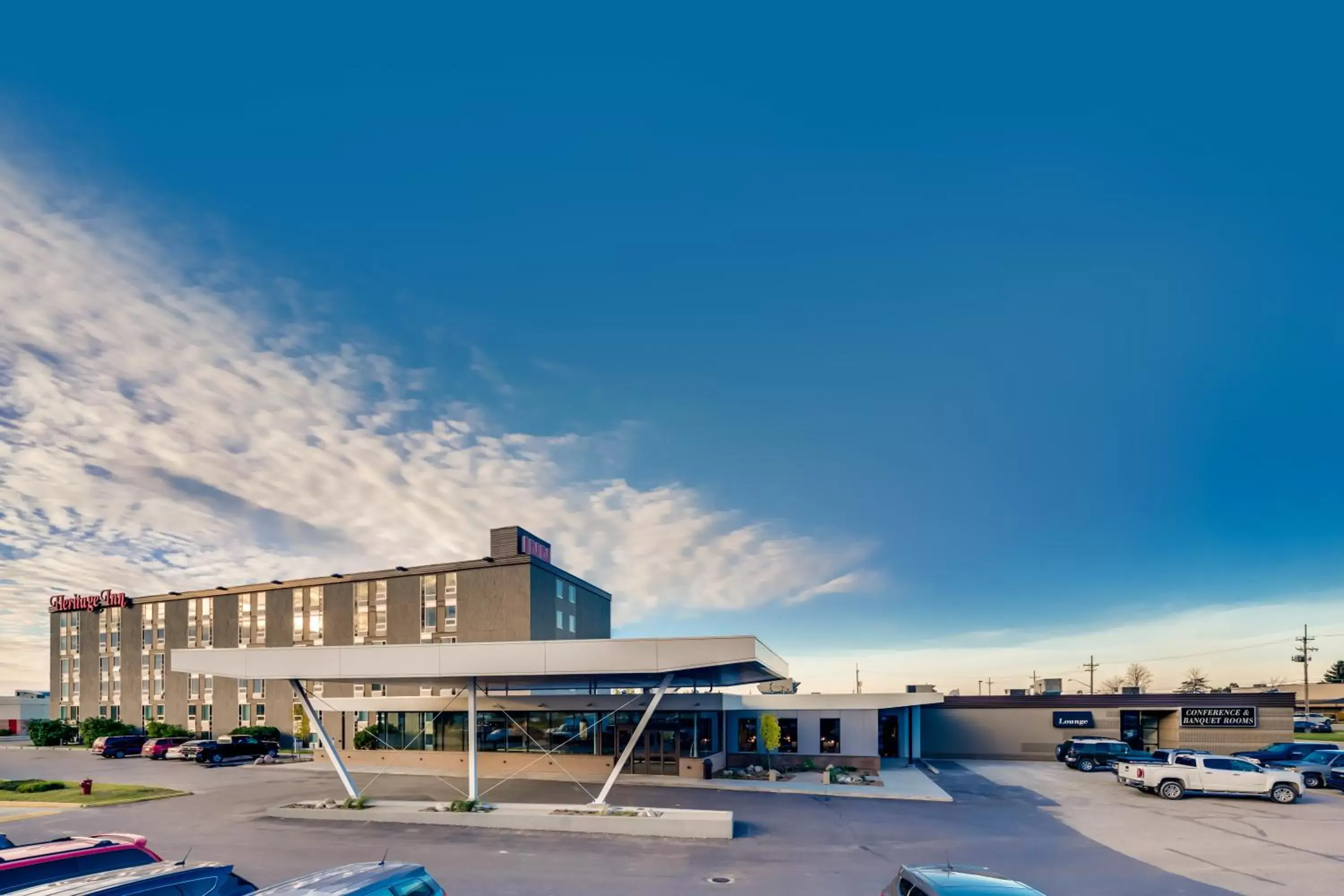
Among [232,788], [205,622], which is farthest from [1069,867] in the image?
[205,622]

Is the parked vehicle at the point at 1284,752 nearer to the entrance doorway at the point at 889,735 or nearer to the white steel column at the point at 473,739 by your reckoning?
the entrance doorway at the point at 889,735

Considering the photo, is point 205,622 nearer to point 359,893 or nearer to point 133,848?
point 133,848

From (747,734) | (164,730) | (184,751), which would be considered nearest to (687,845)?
(747,734)

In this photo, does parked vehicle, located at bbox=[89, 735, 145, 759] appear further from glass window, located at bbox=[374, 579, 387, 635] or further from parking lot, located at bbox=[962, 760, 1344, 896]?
parking lot, located at bbox=[962, 760, 1344, 896]

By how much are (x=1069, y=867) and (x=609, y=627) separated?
5482cm

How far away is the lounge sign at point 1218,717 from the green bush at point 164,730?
64299 millimetres

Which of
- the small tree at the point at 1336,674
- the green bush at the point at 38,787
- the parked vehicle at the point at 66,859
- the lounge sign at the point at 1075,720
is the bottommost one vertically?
the small tree at the point at 1336,674

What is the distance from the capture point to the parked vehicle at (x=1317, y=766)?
29828mm

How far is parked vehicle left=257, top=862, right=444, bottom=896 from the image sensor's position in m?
7.95

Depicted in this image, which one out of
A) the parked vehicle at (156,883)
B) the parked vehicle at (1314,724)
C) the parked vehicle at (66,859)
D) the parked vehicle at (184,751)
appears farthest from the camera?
the parked vehicle at (1314,724)

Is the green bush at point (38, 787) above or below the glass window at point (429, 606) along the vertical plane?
below

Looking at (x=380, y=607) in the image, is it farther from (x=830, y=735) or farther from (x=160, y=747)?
(x=830, y=735)

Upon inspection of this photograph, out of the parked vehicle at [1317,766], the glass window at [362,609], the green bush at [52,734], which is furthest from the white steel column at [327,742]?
the green bush at [52,734]

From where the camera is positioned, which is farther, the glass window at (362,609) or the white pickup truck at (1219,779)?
the glass window at (362,609)
